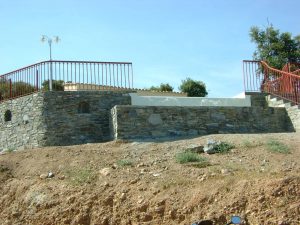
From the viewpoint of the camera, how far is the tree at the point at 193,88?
96.3ft

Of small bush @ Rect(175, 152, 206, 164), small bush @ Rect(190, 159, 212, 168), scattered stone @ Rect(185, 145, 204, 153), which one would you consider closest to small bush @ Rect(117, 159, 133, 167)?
small bush @ Rect(175, 152, 206, 164)

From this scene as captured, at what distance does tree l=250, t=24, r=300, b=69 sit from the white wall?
6569 mm

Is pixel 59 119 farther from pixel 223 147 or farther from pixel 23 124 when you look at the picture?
pixel 223 147

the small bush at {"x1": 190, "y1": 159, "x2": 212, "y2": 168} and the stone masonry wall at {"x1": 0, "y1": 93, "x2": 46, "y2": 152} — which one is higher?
the stone masonry wall at {"x1": 0, "y1": 93, "x2": 46, "y2": 152}

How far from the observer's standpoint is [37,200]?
444 inches

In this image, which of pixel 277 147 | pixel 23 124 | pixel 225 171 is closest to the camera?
pixel 225 171

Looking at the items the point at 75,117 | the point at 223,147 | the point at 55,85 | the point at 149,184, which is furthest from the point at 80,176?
the point at 55,85

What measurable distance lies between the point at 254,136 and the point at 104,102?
16.4ft

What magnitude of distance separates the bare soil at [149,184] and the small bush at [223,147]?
0.51 ft

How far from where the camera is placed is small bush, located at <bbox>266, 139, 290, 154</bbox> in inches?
498

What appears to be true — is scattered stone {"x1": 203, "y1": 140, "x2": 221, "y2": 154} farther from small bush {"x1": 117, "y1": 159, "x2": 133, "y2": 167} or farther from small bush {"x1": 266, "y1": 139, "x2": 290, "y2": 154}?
small bush {"x1": 117, "y1": 159, "x2": 133, "y2": 167}

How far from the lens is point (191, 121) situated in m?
15.7

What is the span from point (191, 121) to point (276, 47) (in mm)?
9553

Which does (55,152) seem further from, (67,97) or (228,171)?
(228,171)
